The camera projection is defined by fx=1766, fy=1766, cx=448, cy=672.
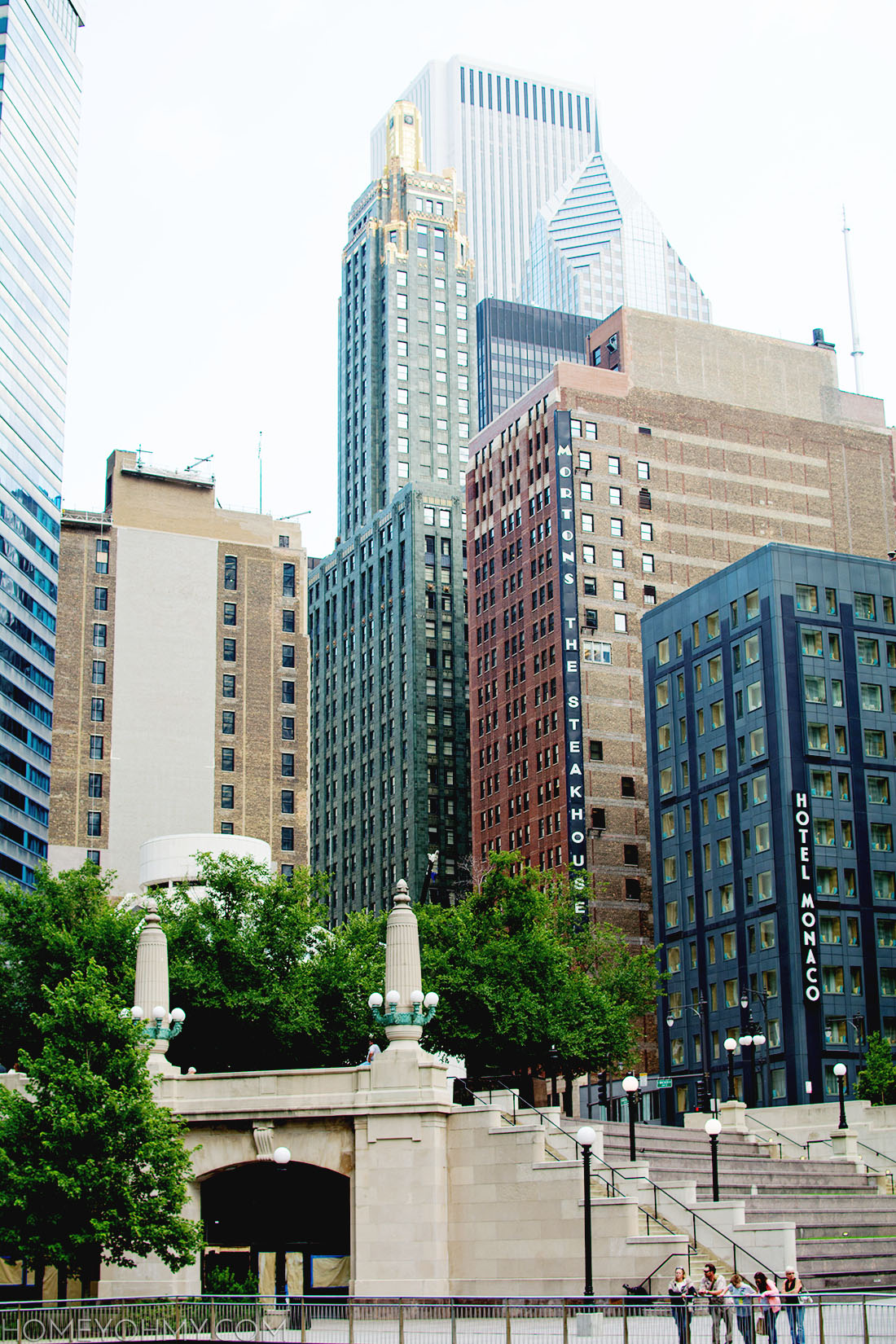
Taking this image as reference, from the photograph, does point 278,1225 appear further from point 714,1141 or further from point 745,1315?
point 745,1315

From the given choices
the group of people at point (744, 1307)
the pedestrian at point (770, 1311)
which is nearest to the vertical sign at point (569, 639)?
the group of people at point (744, 1307)

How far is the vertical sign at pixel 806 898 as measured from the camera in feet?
309

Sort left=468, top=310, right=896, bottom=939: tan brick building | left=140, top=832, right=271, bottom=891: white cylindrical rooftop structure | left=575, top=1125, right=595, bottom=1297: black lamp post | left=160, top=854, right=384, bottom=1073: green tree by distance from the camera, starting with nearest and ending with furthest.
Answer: left=575, top=1125, right=595, bottom=1297: black lamp post, left=160, top=854, right=384, bottom=1073: green tree, left=140, top=832, right=271, bottom=891: white cylindrical rooftop structure, left=468, top=310, right=896, bottom=939: tan brick building

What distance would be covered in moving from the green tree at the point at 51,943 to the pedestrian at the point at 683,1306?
1246 inches

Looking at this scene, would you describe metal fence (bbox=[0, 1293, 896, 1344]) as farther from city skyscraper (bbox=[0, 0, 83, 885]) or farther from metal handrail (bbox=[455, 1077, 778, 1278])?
city skyscraper (bbox=[0, 0, 83, 885])

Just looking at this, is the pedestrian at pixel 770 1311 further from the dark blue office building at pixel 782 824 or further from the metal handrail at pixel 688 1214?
the dark blue office building at pixel 782 824

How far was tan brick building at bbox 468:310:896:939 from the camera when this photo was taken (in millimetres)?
135625

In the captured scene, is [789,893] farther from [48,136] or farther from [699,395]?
[48,136]

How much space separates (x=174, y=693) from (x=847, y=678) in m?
62.2

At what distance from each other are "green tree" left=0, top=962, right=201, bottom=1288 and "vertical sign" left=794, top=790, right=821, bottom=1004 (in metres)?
54.9

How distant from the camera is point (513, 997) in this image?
7019 centimetres

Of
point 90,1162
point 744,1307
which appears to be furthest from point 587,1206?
point 90,1162

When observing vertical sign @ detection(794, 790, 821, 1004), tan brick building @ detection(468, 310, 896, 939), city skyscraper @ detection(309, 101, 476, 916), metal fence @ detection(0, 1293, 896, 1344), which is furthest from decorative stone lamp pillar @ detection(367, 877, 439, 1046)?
city skyscraper @ detection(309, 101, 476, 916)

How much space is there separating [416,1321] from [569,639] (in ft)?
339
